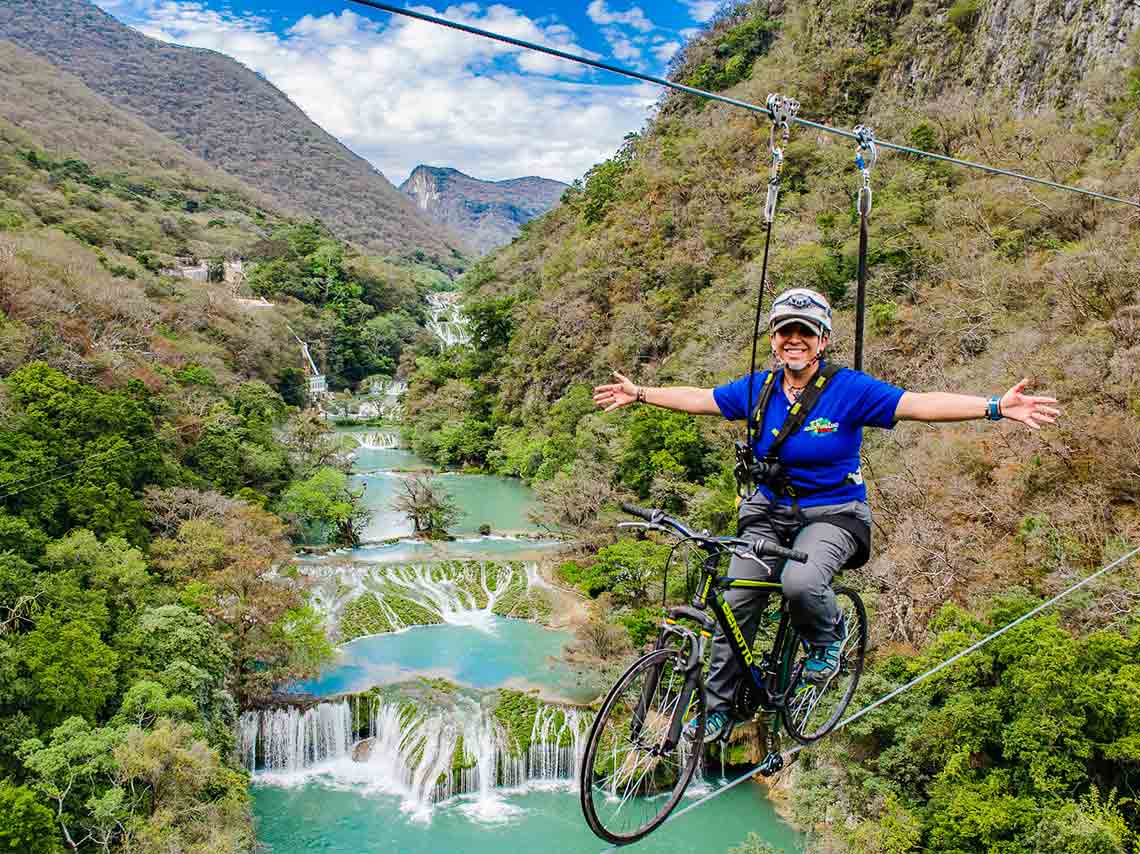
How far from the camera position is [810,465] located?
3629 millimetres

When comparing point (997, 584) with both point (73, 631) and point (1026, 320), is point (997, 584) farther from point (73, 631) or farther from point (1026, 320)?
point (73, 631)

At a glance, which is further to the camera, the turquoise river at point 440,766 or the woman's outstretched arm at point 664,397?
the turquoise river at point 440,766

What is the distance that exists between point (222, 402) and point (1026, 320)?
2575 cm

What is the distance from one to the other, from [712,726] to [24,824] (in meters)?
11.8

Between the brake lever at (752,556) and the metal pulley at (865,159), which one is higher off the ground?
the metal pulley at (865,159)

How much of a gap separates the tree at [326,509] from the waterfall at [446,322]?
134ft

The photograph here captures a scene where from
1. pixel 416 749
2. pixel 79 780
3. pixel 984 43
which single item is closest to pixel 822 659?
pixel 79 780

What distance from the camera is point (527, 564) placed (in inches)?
1005

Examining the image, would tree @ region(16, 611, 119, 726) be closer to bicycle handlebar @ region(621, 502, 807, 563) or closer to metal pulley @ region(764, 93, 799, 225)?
bicycle handlebar @ region(621, 502, 807, 563)

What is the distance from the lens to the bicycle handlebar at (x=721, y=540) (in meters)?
3.21

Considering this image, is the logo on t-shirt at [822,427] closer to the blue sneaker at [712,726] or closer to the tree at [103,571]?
the blue sneaker at [712,726]

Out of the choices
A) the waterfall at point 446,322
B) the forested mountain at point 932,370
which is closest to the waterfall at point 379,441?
the forested mountain at point 932,370

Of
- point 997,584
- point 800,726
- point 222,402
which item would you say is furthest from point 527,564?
point 800,726

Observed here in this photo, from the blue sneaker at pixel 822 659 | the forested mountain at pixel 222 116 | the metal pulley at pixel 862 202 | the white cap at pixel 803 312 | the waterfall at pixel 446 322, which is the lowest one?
the blue sneaker at pixel 822 659
